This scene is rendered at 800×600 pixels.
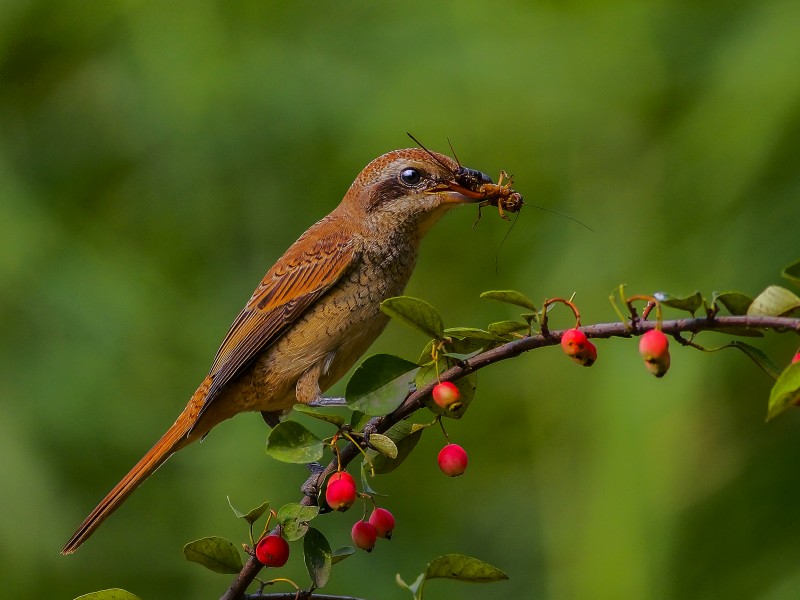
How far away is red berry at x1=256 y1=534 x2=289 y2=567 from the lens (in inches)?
79.7

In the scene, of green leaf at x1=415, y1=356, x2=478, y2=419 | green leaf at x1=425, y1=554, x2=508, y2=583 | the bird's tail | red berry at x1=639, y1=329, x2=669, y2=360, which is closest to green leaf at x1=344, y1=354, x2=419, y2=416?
green leaf at x1=415, y1=356, x2=478, y2=419

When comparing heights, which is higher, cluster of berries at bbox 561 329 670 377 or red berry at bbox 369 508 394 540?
cluster of berries at bbox 561 329 670 377

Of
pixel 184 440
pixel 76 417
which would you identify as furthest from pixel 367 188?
pixel 76 417

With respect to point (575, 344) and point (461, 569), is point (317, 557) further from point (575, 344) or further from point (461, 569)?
point (575, 344)

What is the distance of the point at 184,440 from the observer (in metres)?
3.45

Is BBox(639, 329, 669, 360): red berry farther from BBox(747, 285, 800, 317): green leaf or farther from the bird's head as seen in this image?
the bird's head

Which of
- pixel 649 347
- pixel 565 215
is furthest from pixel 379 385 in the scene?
pixel 565 215

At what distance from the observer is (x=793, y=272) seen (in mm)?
1630

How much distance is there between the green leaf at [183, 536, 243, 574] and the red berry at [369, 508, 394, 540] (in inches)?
10.9

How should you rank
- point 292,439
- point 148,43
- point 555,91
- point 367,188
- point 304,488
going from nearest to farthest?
point 292,439 → point 304,488 → point 367,188 → point 555,91 → point 148,43

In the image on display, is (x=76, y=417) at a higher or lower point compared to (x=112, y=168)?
lower

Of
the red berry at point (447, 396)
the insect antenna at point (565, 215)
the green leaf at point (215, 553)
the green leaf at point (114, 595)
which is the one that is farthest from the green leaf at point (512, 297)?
the insect antenna at point (565, 215)

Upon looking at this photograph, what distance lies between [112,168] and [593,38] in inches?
81.9

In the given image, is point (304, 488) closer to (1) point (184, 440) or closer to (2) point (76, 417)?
(1) point (184, 440)
